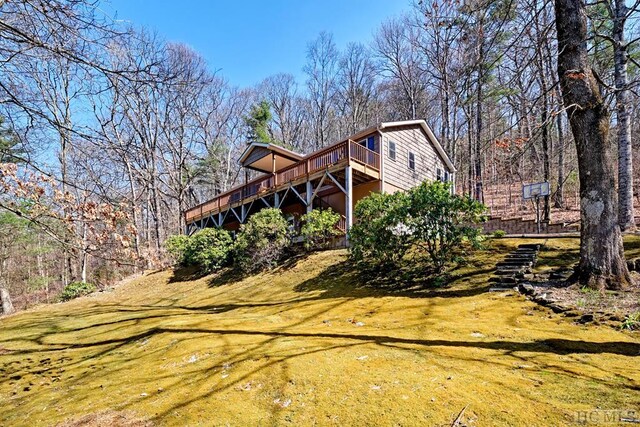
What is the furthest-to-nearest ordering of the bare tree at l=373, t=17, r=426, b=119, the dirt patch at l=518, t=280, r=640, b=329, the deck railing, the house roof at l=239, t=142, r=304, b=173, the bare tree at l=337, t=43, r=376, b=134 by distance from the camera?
the bare tree at l=337, t=43, r=376, b=134
the bare tree at l=373, t=17, r=426, b=119
the house roof at l=239, t=142, r=304, b=173
the deck railing
the dirt patch at l=518, t=280, r=640, b=329

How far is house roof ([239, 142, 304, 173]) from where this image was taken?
1894 centimetres

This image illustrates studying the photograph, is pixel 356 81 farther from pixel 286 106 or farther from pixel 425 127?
pixel 425 127

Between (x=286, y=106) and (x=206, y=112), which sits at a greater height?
(x=286, y=106)

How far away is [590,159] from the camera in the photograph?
552 centimetres

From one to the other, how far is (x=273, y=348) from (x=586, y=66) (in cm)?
669

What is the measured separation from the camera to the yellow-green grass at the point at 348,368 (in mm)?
2307

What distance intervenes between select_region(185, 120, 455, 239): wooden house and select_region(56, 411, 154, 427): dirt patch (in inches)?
417

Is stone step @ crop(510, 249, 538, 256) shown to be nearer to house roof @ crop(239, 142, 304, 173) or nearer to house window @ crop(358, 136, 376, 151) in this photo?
house window @ crop(358, 136, 376, 151)

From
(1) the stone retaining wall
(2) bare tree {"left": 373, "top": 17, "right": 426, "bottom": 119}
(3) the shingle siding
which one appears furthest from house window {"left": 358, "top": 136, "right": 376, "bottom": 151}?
(2) bare tree {"left": 373, "top": 17, "right": 426, "bottom": 119}

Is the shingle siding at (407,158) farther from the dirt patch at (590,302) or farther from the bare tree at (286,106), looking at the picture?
the bare tree at (286,106)

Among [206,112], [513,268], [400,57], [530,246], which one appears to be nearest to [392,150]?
[530,246]

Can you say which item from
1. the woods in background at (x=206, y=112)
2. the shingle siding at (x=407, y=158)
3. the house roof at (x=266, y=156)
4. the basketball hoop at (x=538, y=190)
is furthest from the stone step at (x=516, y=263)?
the house roof at (x=266, y=156)

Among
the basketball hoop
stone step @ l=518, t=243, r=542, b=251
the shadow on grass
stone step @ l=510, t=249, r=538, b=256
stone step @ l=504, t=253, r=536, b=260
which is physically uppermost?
the basketball hoop

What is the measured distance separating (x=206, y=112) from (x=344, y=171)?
1978 centimetres
